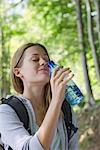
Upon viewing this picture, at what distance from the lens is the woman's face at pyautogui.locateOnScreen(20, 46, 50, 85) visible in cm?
255

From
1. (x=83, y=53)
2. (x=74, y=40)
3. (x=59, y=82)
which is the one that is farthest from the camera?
(x=74, y=40)

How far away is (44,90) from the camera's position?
2672 mm

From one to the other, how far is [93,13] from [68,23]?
2.86 m

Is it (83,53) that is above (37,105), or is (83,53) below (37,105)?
below

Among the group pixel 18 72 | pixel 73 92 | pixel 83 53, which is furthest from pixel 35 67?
pixel 83 53

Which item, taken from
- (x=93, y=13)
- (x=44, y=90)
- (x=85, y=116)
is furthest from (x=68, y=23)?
(x=44, y=90)

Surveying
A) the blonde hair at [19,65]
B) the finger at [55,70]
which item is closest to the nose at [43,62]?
the blonde hair at [19,65]

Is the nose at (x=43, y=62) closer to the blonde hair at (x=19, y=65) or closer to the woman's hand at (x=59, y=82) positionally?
the blonde hair at (x=19, y=65)

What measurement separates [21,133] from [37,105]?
0.38 meters

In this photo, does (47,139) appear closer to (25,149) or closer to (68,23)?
(25,149)

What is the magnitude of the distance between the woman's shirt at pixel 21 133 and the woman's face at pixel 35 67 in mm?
155

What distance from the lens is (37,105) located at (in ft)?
8.65

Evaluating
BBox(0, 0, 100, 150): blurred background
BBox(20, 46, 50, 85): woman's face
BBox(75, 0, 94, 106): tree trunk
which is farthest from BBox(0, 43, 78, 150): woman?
BBox(75, 0, 94, 106): tree trunk

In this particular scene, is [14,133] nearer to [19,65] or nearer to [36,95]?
[36,95]
